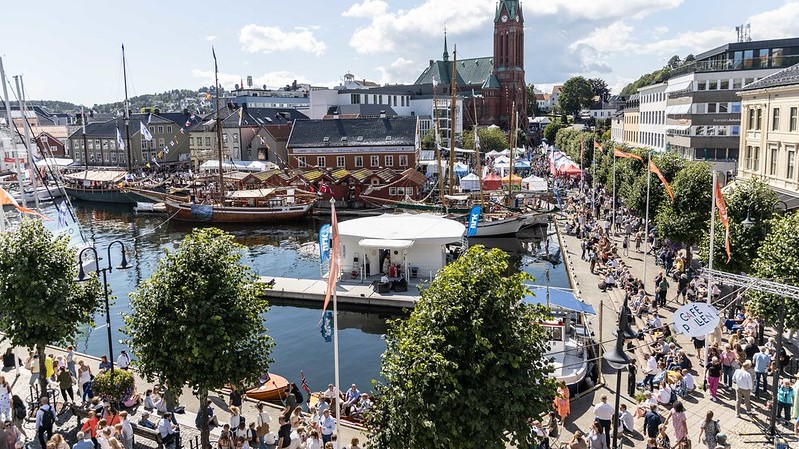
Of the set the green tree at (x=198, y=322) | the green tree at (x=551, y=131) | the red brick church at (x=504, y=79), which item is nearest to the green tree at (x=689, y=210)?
the green tree at (x=198, y=322)

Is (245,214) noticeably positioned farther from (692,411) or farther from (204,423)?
(692,411)

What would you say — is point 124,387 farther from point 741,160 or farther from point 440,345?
point 741,160

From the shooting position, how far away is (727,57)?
61.1 meters

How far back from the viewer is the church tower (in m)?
162

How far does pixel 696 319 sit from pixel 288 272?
114 feet

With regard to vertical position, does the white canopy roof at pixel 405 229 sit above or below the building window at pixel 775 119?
below

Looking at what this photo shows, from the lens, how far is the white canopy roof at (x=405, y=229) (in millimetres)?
38094

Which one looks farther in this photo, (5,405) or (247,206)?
(247,206)

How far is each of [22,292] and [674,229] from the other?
31722mm

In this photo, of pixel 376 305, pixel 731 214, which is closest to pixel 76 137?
pixel 376 305

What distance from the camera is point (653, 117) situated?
83.1m

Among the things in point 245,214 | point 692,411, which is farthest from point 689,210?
point 245,214

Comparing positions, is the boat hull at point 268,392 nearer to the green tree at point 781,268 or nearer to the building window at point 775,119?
the green tree at point 781,268

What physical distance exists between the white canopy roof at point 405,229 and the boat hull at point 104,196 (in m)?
54.5
